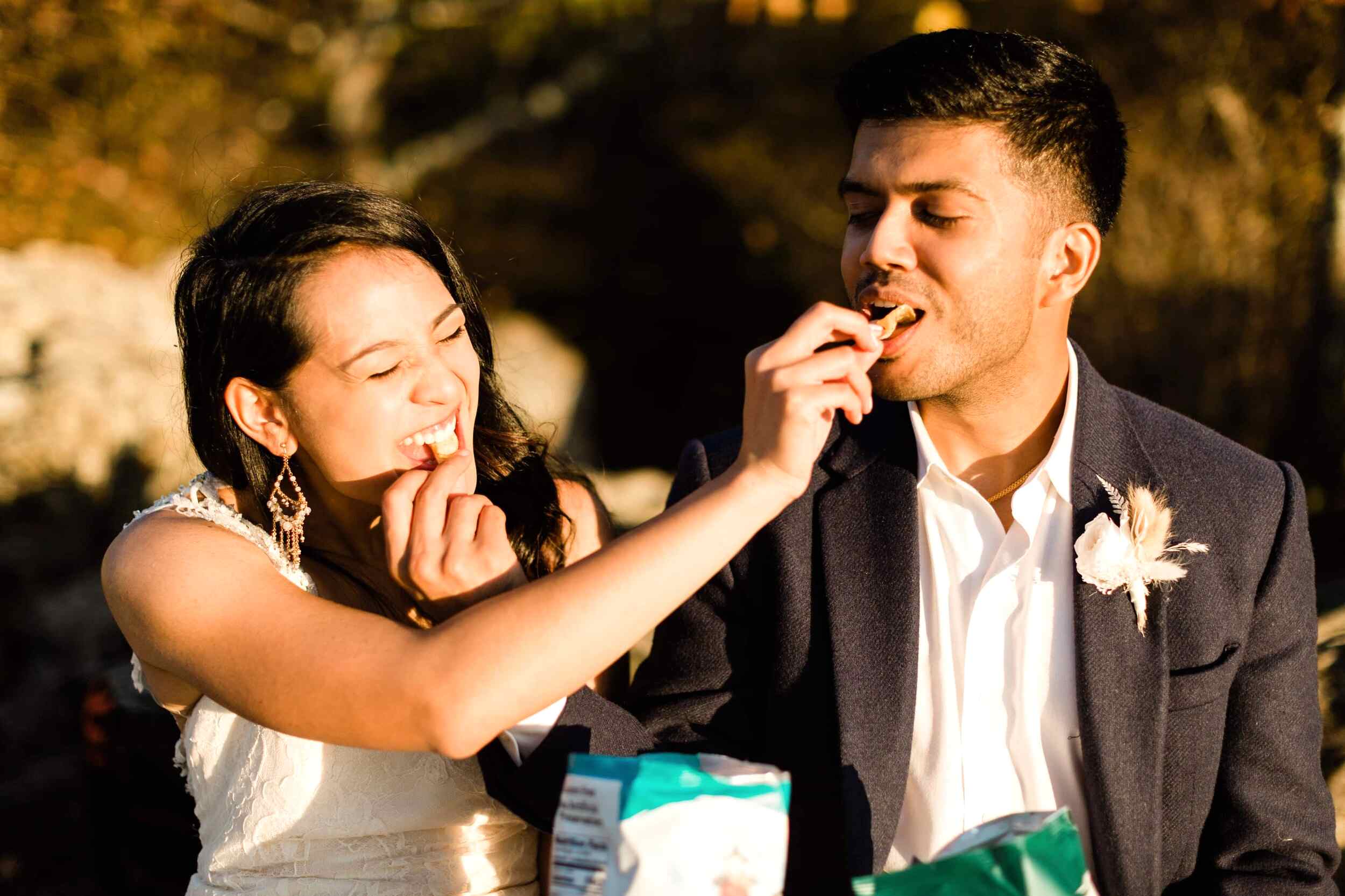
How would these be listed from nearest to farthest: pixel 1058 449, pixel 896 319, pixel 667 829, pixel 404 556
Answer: pixel 667 829 < pixel 404 556 < pixel 896 319 < pixel 1058 449

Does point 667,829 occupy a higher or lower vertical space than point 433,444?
lower

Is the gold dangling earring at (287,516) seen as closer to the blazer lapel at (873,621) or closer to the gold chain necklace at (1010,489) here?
the blazer lapel at (873,621)

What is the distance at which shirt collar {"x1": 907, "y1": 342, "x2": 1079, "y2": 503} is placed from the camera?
2.77m

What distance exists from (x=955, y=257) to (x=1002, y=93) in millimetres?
381

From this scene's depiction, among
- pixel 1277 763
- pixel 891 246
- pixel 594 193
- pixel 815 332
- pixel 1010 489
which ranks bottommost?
pixel 1277 763

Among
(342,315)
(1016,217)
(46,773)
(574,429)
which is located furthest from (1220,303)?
(46,773)

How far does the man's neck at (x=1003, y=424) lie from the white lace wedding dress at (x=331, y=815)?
1.33 meters

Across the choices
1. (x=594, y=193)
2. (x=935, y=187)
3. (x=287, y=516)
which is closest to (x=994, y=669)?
(x=935, y=187)

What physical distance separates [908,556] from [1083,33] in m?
4.14

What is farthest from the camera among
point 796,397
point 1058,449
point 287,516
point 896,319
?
point 287,516

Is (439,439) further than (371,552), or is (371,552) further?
(371,552)

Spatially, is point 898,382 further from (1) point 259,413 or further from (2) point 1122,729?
(1) point 259,413

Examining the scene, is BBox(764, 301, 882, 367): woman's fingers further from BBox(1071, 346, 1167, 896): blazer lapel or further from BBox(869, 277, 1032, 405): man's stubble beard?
BBox(1071, 346, 1167, 896): blazer lapel

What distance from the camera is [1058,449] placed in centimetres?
280
